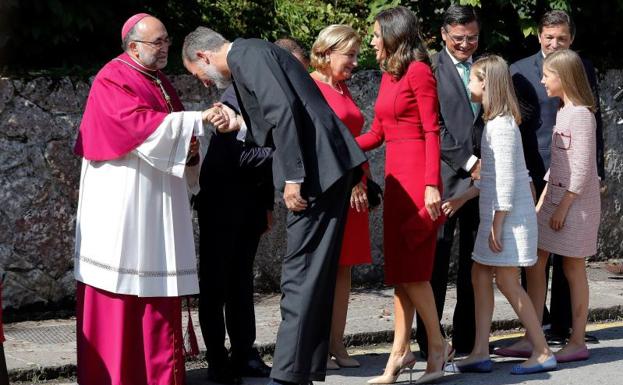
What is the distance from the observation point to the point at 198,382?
6820 mm

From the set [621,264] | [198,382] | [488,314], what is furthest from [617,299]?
[198,382]

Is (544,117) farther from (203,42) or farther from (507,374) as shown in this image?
(203,42)

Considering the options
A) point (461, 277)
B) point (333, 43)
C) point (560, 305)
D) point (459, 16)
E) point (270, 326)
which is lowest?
point (270, 326)

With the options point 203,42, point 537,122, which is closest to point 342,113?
point 203,42

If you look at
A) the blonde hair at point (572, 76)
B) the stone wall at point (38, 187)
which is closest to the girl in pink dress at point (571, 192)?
the blonde hair at point (572, 76)

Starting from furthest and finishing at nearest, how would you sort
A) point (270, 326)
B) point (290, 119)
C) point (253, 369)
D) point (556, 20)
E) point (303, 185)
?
point (270, 326)
point (556, 20)
point (253, 369)
point (303, 185)
point (290, 119)

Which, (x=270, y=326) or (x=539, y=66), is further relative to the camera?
(x=270, y=326)

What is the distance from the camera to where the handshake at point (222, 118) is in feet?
20.5

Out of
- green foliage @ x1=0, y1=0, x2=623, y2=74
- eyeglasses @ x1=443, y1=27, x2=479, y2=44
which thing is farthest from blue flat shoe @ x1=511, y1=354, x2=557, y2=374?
green foliage @ x1=0, y1=0, x2=623, y2=74

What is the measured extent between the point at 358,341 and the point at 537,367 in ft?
4.12

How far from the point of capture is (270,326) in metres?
7.97

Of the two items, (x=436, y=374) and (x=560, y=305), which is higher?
(x=560, y=305)

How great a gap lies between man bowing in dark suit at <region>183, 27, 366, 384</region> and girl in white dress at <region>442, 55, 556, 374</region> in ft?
3.43

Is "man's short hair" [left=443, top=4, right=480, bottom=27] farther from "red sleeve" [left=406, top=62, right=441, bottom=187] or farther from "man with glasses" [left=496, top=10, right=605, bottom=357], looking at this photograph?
"red sleeve" [left=406, top=62, right=441, bottom=187]
